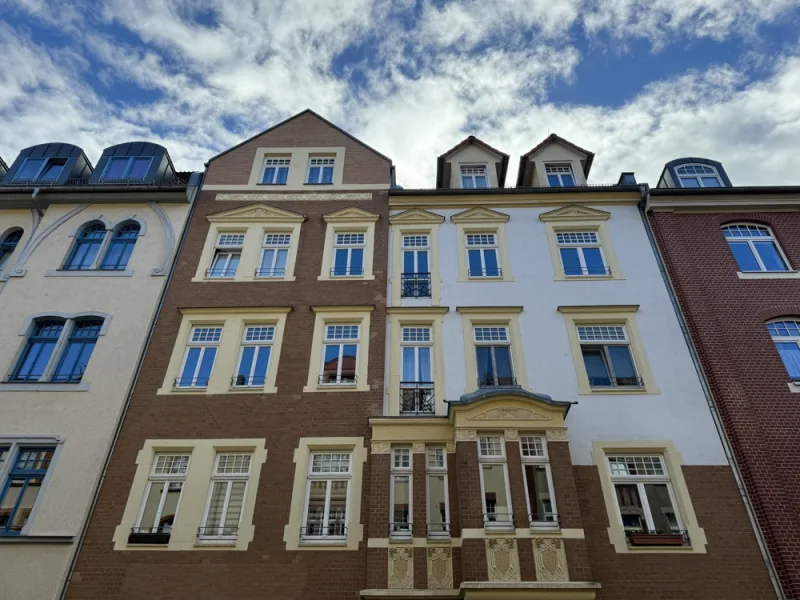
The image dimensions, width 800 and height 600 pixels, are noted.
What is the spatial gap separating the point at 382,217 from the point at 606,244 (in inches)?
302

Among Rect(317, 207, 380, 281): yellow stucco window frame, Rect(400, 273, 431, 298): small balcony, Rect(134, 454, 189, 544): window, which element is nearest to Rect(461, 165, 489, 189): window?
Rect(317, 207, 380, 281): yellow stucco window frame

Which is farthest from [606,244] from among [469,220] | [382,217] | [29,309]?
[29,309]

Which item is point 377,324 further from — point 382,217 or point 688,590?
point 688,590

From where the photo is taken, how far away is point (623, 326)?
1617cm

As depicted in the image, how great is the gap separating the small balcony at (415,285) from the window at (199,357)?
19.0 ft

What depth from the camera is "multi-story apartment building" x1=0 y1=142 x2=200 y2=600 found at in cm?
1291

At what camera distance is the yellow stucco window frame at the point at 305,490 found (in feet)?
40.8

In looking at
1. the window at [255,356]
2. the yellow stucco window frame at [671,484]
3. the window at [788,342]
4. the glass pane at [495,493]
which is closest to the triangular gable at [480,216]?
the window at [255,356]

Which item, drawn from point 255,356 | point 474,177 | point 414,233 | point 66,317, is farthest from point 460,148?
point 66,317

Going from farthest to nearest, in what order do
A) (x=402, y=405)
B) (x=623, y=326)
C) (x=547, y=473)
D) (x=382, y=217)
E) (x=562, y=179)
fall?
(x=562, y=179)
(x=382, y=217)
(x=623, y=326)
(x=402, y=405)
(x=547, y=473)

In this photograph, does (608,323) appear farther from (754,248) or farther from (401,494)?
(401,494)

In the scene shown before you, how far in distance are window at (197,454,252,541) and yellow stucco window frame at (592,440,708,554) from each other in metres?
8.76

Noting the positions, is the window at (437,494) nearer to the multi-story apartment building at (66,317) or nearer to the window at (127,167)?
the multi-story apartment building at (66,317)

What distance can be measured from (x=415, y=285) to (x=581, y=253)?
5728mm
